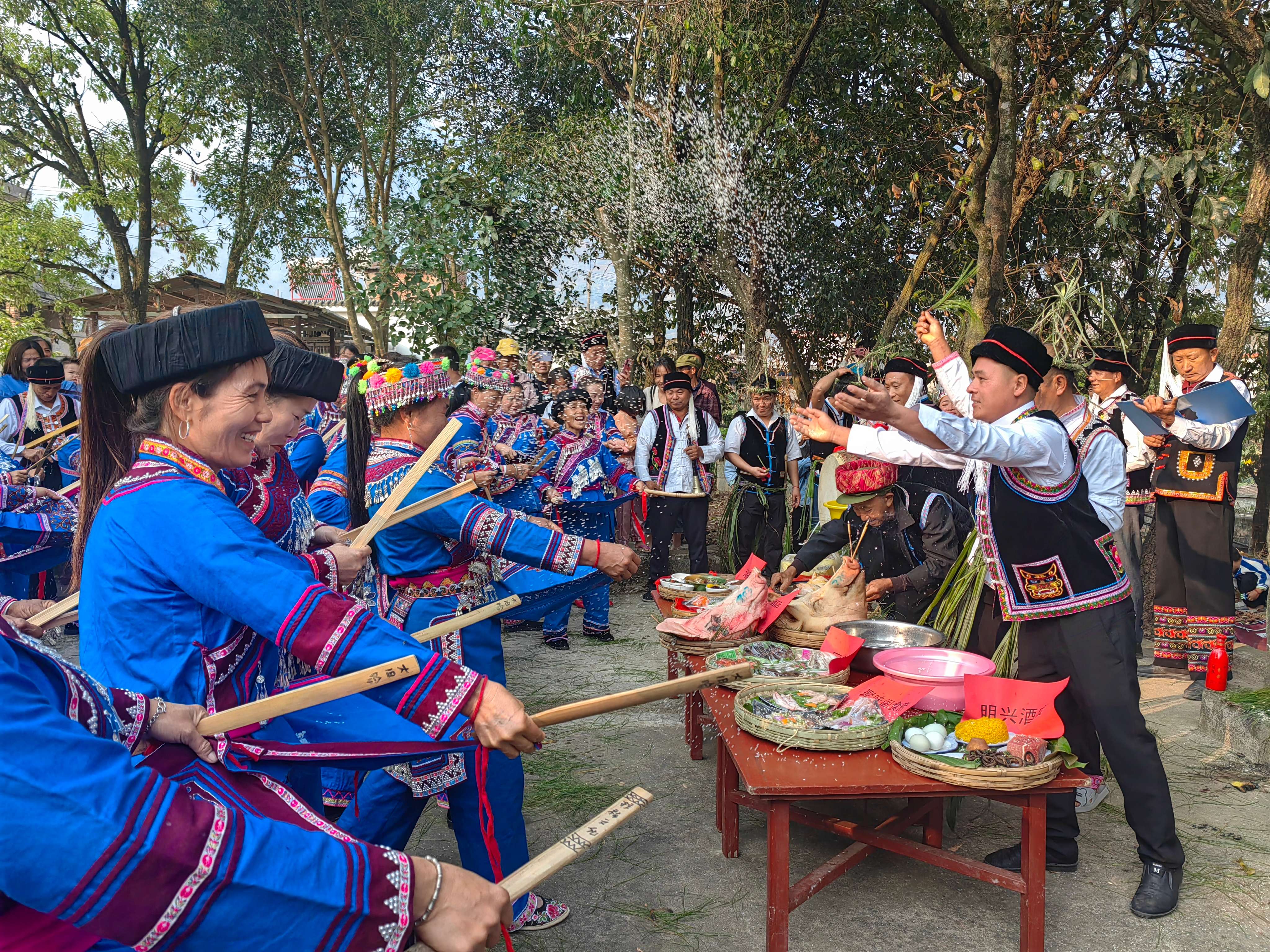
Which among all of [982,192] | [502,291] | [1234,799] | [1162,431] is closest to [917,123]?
[982,192]

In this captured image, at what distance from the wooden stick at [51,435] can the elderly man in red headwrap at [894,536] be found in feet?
15.6

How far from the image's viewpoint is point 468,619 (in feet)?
7.95

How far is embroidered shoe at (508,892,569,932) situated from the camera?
2.76 metres

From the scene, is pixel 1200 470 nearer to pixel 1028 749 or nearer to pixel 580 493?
pixel 1028 749

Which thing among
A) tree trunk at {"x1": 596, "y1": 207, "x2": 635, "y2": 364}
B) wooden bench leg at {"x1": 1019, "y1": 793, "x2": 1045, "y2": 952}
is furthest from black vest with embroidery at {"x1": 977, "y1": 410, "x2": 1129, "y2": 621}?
tree trunk at {"x1": 596, "y1": 207, "x2": 635, "y2": 364}

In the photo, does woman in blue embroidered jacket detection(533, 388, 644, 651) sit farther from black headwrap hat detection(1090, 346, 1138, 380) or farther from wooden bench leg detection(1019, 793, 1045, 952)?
wooden bench leg detection(1019, 793, 1045, 952)

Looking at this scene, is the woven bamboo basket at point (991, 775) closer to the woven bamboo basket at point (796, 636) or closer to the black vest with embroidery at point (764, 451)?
the woven bamboo basket at point (796, 636)

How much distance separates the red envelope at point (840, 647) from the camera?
10.3ft

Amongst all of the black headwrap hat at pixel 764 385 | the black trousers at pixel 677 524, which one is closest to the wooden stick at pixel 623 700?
the black trousers at pixel 677 524

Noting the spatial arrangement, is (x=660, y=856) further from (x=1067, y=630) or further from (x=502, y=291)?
(x=502, y=291)

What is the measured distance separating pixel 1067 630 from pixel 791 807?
3.60 feet

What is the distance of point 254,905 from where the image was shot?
40.7 inches

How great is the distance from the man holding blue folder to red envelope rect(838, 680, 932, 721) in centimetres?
304

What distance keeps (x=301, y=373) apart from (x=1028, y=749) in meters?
2.29
